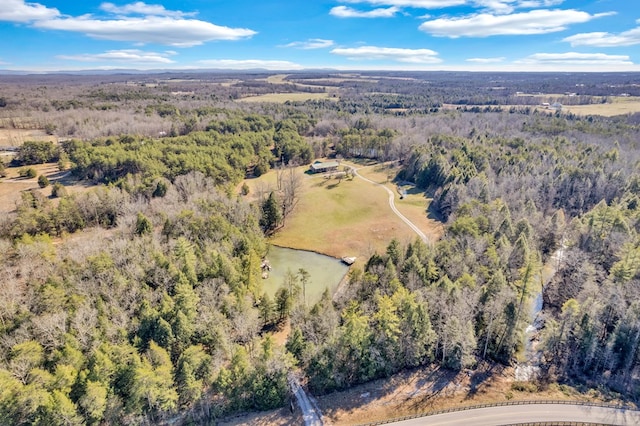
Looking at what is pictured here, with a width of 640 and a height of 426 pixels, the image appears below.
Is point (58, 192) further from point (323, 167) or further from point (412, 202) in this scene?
point (412, 202)

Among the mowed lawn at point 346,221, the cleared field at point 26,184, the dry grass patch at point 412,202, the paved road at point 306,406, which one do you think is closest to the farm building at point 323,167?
the dry grass patch at point 412,202

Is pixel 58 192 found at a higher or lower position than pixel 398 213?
higher

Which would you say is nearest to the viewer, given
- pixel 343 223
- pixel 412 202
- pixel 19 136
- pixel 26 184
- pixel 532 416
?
pixel 532 416

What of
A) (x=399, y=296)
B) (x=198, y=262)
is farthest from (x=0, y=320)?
(x=399, y=296)

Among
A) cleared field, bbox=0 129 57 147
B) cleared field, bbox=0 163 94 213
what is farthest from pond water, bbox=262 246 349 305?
cleared field, bbox=0 129 57 147

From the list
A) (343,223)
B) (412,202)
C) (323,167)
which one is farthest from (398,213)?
(323,167)

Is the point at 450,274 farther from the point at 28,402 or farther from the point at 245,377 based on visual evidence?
the point at 28,402
